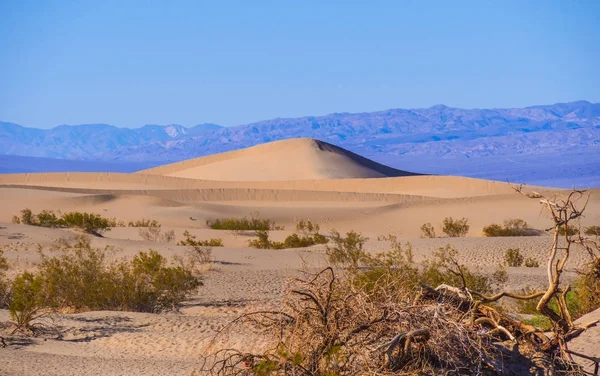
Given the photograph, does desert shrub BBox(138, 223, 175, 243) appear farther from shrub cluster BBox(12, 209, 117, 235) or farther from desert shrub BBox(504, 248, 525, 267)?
desert shrub BBox(504, 248, 525, 267)

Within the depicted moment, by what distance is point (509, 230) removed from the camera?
34750mm

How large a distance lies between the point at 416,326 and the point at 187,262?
16.5 metres

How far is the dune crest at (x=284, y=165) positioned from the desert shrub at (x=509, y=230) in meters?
48.4

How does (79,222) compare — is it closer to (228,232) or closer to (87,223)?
(87,223)

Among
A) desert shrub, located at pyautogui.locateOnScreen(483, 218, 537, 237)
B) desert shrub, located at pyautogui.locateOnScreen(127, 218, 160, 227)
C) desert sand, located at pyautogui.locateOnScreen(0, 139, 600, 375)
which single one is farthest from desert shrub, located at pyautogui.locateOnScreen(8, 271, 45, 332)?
desert shrub, located at pyautogui.locateOnScreen(483, 218, 537, 237)

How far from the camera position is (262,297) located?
18.2m

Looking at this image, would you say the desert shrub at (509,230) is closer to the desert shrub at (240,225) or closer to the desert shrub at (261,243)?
the desert shrub at (261,243)

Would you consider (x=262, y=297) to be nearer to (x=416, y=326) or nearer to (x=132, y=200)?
(x=416, y=326)

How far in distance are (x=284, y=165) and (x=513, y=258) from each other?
68280mm

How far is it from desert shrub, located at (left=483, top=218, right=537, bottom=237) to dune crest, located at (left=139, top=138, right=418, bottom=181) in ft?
159

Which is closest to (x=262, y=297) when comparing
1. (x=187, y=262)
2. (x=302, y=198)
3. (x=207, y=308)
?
(x=207, y=308)

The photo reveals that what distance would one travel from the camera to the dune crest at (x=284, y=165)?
89125mm

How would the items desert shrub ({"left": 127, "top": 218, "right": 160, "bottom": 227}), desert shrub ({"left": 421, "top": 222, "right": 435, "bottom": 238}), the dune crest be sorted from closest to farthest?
desert shrub ({"left": 421, "top": 222, "right": 435, "bottom": 238}) → desert shrub ({"left": 127, "top": 218, "right": 160, "bottom": 227}) → the dune crest

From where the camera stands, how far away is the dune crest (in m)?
89.1
